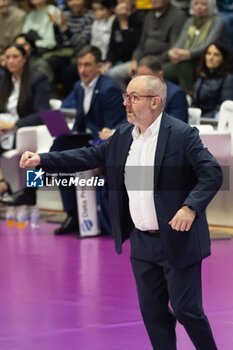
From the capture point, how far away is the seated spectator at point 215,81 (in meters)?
8.31

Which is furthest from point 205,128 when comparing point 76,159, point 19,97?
point 76,159

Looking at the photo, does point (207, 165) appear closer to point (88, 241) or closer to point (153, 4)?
point (88, 241)

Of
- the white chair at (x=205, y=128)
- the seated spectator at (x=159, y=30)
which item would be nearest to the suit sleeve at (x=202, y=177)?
the white chair at (x=205, y=128)

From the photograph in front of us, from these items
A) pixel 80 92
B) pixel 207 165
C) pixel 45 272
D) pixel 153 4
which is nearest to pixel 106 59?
pixel 153 4

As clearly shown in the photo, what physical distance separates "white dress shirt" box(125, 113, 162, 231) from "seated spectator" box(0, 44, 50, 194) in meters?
5.09

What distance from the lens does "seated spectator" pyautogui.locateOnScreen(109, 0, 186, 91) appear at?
9711 millimetres

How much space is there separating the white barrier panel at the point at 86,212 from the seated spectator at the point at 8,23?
4130mm

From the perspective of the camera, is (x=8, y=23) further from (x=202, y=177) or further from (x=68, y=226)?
(x=202, y=177)

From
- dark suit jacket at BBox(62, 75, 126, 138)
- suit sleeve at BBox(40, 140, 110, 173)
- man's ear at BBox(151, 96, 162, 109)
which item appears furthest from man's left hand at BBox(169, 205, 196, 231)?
dark suit jacket at BBox(62, 75, 126, 138)

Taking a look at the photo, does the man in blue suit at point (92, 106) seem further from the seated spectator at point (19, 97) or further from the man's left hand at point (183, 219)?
the man's left hand at point (183, 219)

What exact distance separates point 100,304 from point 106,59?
547 cm

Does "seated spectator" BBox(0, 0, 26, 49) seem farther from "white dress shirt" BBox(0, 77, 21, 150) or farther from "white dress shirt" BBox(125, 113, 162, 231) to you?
"white dress shirt" BBox(125, 113, 162, 231)

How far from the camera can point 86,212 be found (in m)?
7.72

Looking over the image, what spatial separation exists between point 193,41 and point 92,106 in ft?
6.65
